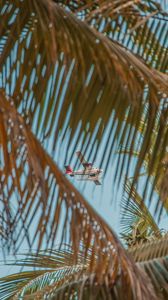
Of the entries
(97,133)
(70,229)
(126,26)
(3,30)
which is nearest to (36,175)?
(70,229)

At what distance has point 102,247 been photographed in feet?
8.54

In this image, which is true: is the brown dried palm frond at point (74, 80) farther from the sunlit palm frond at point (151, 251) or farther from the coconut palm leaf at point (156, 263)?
the sunlit palm frond at point (151, 251)

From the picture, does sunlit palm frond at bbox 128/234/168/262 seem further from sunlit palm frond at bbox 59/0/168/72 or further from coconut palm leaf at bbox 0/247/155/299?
sunlit palm frond at bbox 59/0/168/72

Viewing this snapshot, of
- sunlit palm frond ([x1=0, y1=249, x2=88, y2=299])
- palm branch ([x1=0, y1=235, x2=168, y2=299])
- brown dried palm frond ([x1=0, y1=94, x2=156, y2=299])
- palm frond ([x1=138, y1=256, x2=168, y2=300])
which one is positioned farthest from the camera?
sunlit palm frond ([x1=0, y1=249, x2=88, y2=299])

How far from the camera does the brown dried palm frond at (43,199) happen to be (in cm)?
248

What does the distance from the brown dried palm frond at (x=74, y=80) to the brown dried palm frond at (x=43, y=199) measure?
0.18 meters

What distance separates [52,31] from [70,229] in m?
0.68

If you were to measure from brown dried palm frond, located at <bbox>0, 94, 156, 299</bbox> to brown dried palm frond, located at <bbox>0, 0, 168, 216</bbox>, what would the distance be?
6.9 inches

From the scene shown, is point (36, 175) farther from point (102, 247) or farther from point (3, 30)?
point (3, 30)

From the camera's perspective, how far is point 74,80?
269 centimetres

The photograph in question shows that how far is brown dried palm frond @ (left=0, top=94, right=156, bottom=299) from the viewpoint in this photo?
2482 millimetres

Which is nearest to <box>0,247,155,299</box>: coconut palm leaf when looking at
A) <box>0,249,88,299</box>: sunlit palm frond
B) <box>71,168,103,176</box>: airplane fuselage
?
<box>0,249,88,299</box>: sunlit palm frond

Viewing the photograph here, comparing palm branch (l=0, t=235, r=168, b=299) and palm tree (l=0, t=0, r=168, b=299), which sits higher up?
palm tree (l=0, t=0, r=168, b=299)

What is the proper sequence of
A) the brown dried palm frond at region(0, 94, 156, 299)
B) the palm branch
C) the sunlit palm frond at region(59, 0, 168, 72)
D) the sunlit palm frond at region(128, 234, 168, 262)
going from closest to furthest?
the brown dried palm frond at region(0, 94, 156, 299), the sunlit palm frond at region(59, 0, 168, 72), the palm branch, the sunlit palm frond at region(128, 234, 168, 262)
